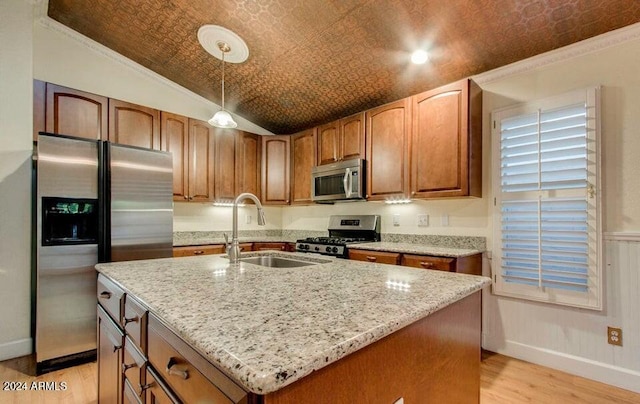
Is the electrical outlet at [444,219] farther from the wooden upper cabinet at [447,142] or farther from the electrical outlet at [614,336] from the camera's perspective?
the electrical outlet at [614,336]

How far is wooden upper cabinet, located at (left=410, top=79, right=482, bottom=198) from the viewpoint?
2.62 metres

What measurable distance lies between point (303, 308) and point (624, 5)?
276cm

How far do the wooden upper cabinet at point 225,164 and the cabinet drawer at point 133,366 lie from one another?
259cm

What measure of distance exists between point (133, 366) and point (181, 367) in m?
0.54

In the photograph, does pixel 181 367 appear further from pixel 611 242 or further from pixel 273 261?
pixel 611 242

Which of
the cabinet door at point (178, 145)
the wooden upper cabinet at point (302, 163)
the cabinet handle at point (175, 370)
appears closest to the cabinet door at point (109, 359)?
the cabinet handle at point (175, 370)

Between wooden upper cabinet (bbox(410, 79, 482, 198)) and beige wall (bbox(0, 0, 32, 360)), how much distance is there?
3.42m

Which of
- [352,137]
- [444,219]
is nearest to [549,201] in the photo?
[444,219]

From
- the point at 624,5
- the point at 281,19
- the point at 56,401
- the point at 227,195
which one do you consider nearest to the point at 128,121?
the point at 227,195

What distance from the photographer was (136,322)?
1.08m

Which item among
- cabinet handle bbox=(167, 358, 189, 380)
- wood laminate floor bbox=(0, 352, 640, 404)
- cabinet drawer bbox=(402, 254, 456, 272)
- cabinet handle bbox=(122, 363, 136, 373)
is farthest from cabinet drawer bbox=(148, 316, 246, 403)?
cabinet drawer bbox=(402, 254, 456, 272)

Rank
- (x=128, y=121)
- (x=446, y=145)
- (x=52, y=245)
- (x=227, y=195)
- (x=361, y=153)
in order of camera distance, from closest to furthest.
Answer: (x=52, y=245) → (x=446, y=145) → (x=128, y=121) → (x=361, y=153) → (x=227, y=195)

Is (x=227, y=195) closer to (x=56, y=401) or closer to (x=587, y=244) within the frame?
(x=56, y=401)

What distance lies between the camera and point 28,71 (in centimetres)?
264
